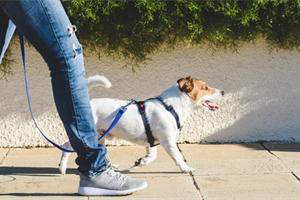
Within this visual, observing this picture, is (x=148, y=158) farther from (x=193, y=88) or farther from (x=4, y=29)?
(x=4, y=29)

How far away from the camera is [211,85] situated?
169 inches

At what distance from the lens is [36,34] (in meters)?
2.01

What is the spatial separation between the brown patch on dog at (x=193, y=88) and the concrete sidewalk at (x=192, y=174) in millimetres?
752

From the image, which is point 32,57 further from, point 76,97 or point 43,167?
point 76,97

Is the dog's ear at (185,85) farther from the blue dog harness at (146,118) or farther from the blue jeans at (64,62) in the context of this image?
the blue jeans at (64,62)

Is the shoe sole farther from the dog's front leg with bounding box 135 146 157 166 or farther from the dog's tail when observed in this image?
the dog's tail

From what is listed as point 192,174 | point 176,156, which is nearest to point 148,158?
point 176,156

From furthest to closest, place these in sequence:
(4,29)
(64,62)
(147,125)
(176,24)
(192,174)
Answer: (176,24)
(147,125)
(192,174)
(4,29)
(64,62)

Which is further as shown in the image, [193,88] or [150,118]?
[193,88]

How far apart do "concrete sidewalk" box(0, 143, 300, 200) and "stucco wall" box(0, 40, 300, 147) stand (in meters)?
0.21

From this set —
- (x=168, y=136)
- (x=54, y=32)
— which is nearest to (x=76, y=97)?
(x=54, y=32)

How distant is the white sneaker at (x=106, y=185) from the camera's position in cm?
236

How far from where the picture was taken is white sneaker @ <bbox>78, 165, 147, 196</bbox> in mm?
2360

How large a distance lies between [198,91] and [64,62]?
175cm
